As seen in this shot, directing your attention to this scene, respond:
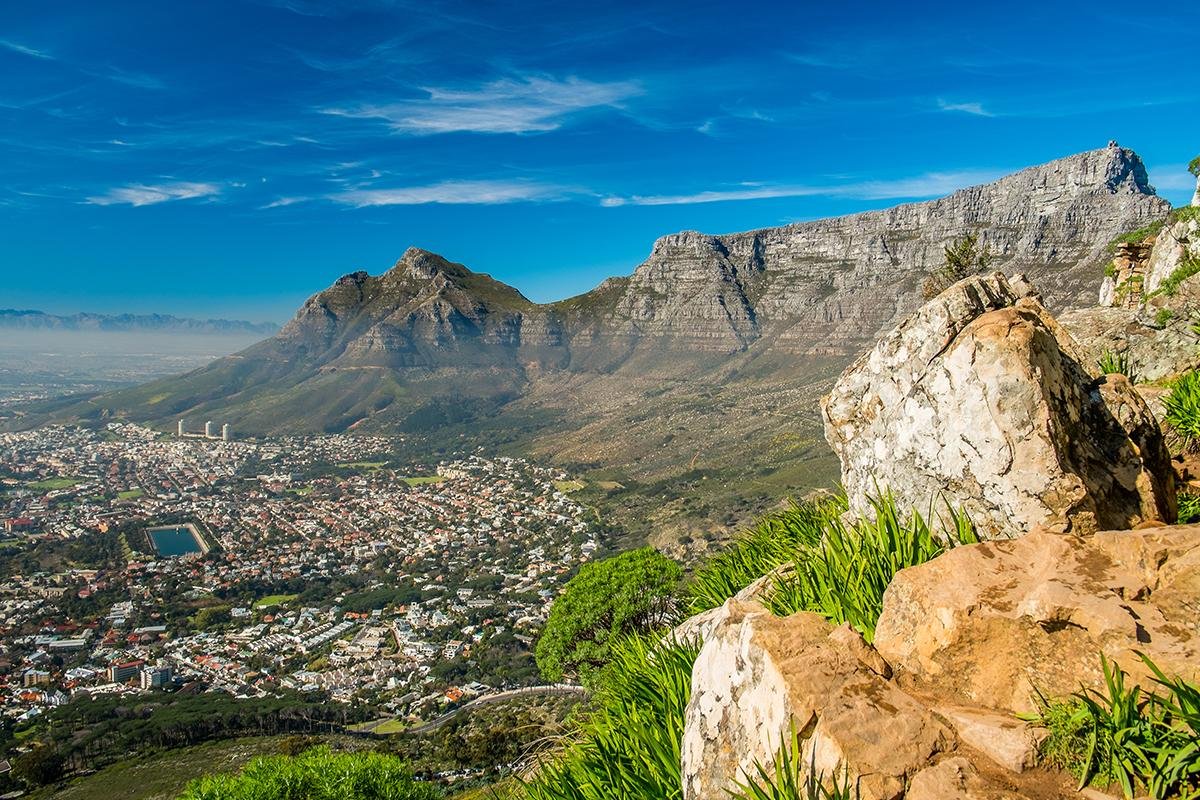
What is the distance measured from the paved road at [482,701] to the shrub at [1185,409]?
36927mm

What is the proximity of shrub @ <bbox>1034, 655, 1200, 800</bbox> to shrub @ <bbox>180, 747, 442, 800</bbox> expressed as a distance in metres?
15.4

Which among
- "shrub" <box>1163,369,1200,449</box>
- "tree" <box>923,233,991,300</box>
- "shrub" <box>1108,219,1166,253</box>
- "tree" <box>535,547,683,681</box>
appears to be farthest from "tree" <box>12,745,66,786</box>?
"shrub" <box>1108,219,1166,253</box>

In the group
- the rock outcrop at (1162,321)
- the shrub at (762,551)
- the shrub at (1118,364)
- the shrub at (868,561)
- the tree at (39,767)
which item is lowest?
the tree at (39,767)

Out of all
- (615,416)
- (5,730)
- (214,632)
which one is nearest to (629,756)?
(5,730)

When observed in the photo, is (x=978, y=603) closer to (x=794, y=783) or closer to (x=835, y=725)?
(x=835, y=725)

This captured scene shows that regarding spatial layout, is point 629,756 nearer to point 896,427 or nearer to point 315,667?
point 896,427

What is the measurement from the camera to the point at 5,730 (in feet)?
136

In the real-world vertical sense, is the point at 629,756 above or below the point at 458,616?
above

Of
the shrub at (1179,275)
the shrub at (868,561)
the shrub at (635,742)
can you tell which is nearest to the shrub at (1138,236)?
the shrub at (1179,275)

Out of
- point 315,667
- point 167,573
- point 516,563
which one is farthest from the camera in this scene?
point 516,563

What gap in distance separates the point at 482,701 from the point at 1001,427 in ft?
148

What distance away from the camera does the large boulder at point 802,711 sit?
418 cm

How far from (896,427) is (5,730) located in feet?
190

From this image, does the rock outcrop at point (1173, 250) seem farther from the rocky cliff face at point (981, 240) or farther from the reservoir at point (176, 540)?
the rocky cliff face at point (981, 240)
